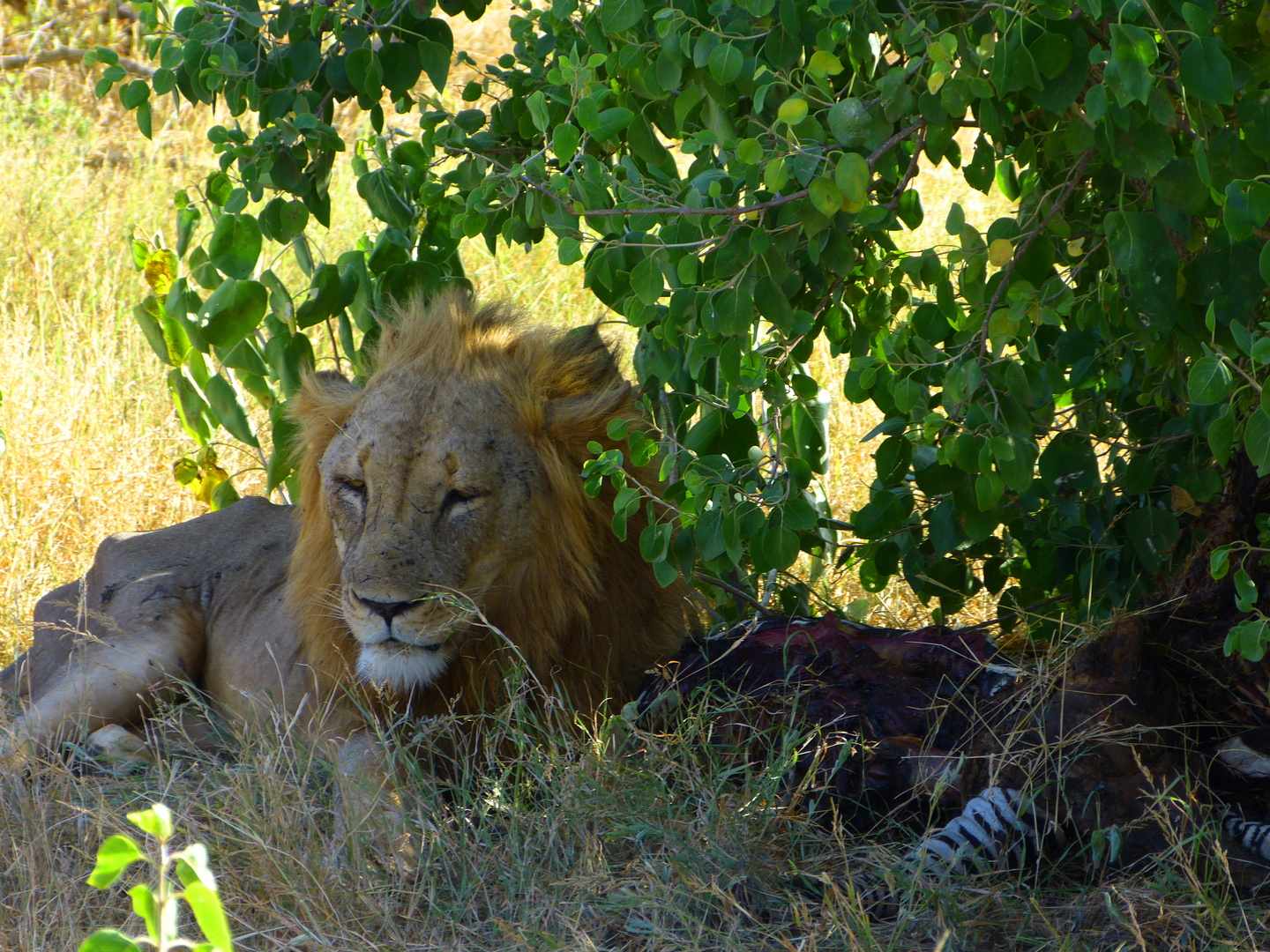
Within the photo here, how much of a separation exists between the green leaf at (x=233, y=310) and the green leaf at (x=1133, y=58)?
7.45 feet

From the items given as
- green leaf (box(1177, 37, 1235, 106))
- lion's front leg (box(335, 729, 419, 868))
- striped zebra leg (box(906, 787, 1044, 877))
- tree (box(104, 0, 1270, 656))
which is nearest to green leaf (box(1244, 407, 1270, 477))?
tree (box(104, 0, 1270, 656))

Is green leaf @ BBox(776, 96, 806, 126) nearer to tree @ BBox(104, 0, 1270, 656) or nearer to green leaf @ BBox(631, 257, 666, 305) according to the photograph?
tree @ BBox(104, 0, 1270, 656)

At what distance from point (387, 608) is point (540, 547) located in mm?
369

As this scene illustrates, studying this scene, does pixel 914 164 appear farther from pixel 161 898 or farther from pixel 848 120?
pixel 161 898

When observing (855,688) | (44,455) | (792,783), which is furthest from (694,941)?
(44,455)

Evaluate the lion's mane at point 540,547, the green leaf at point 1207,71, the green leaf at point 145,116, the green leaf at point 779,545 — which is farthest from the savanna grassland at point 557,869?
the green leaf at point 145,116

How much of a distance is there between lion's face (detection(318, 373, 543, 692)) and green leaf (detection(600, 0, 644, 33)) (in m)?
0.95

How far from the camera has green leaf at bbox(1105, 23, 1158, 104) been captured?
5.29ft

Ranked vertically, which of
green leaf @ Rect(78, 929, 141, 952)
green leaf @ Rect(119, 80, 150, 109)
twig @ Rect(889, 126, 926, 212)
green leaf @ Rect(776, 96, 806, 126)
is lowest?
green leaf @ Rect(78, 929, 141, 952)

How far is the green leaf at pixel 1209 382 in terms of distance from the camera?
1.86 metres

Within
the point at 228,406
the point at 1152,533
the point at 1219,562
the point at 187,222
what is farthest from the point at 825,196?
the point at 228,406

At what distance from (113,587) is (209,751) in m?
0.58

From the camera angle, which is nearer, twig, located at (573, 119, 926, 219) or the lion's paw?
twig, located at (573, 119, 926, 219)

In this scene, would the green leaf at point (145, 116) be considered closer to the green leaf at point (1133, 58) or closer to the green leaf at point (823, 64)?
the green leaf at point (823, 64)
